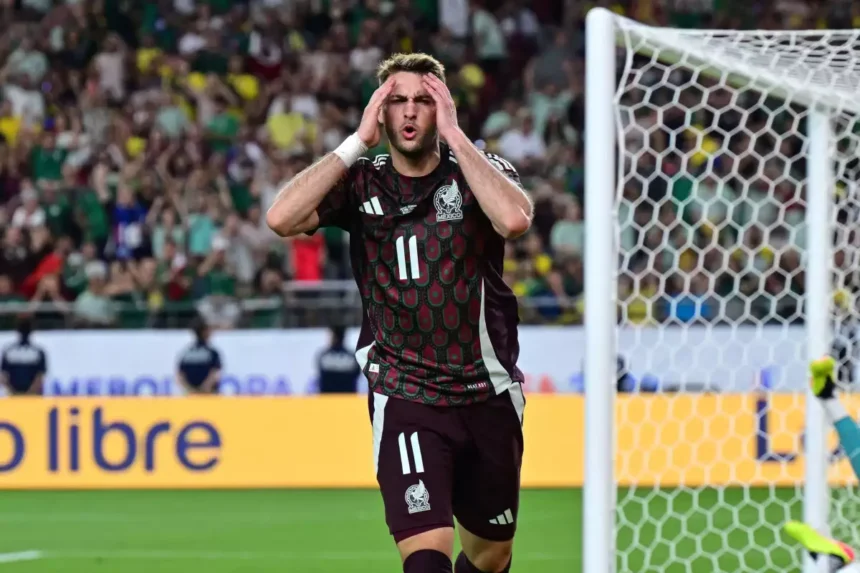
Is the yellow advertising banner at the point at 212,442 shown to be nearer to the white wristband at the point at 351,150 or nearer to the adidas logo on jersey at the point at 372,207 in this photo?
the adidas logo on jersey at the point at 372,207

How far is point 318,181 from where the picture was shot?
178 inches

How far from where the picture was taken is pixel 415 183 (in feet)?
15.3

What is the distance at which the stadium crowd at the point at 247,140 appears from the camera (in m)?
13.8

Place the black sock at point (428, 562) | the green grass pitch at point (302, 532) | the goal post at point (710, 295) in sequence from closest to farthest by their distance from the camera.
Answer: the black sock at point (428, 562), the goal post at point (710, 295), the green grass pitch at point (302, 532)

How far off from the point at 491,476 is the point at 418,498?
1.14 ft

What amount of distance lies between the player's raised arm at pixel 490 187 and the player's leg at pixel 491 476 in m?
0.59

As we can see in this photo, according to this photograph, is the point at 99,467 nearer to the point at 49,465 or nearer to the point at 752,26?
the point at 49,465

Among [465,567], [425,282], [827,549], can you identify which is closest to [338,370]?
[465,567]

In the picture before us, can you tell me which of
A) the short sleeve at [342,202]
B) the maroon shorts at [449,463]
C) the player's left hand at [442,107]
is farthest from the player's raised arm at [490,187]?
the maroon shorts at [449,463]

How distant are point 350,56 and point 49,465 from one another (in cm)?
716

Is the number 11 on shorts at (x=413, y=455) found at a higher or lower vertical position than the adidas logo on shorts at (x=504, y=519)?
higher

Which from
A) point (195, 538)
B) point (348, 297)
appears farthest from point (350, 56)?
point (195, 538)

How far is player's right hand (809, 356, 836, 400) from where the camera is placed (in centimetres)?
Result: 469

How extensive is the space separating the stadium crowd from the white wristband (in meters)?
7.74
